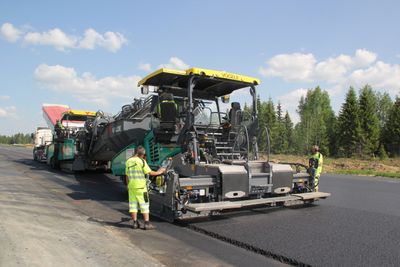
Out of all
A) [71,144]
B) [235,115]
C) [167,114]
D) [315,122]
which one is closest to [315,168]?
[235,115]

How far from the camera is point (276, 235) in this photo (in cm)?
556

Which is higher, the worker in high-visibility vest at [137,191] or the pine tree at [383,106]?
the pine tree at [383,106]

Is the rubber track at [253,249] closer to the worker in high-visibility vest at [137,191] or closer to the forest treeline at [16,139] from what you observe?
the worker in high-visibility vest at [137,191]

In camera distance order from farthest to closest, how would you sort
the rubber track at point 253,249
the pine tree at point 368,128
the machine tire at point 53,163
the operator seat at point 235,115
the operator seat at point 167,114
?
the pine tree at point 368,128
the machine tire at point 53,163
the operator seat at point 235,115
the operator seat at point 167,114
the rubber track at point 253,249

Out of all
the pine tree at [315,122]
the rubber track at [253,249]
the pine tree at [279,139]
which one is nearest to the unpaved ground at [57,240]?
the rubber track at [253,249]

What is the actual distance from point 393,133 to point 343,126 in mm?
5375

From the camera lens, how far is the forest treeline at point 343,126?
43.8 meters

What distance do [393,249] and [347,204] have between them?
3617 millimetres

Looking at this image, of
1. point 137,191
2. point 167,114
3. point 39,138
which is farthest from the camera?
point 39,138

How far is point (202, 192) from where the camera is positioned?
255 inches


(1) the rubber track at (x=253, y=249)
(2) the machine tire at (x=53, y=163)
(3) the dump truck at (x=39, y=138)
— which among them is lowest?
(1) the rubber track at (x=253, y=249)

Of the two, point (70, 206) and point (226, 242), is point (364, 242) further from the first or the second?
point (70, 206)

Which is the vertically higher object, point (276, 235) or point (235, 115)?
point (235, 115)

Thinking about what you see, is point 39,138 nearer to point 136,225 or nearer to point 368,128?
point 136,225
